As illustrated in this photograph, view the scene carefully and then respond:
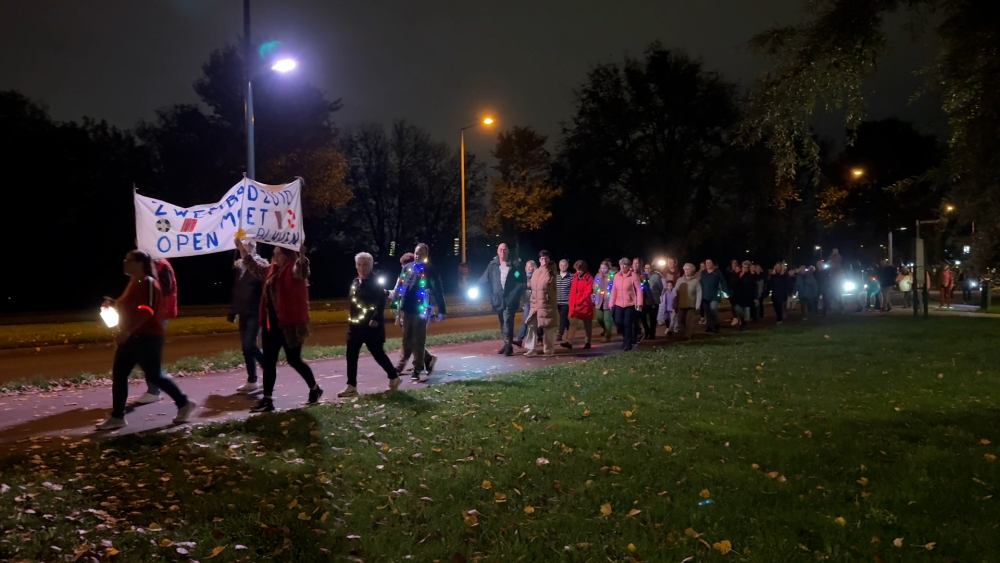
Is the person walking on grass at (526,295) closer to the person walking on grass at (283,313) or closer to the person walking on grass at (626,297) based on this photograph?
the person walking on grass at (626,297)

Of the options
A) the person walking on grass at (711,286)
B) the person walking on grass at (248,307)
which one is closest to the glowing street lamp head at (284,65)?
the person walking on grass at (248,307)

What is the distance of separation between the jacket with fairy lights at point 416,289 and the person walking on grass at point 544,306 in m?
3.00

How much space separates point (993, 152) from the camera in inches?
312

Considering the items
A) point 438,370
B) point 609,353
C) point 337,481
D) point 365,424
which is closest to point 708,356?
point 609,353

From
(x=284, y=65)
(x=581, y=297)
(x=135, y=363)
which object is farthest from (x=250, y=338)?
(x=581, y=297)

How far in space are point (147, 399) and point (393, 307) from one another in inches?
125

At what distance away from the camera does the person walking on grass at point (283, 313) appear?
8242 millimetres

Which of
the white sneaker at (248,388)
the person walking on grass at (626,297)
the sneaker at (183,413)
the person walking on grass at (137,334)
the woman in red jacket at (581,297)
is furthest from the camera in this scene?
the woman in red jacket at (581,297)

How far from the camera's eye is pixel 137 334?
7.39m

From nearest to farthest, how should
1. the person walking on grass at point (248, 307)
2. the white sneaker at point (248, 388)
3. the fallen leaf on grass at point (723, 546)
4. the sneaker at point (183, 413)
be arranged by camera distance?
the fallen leaf on grass at point (723, 546) → the sneaker at point (183, 413) → the person walking on grass at point (248, 307) → the white sneaker at point (248, 388)

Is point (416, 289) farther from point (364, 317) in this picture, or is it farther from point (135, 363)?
point (135, 363)

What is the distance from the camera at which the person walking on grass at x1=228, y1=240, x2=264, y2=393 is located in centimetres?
927

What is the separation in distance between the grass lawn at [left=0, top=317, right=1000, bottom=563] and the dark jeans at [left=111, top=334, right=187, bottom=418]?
0.72m

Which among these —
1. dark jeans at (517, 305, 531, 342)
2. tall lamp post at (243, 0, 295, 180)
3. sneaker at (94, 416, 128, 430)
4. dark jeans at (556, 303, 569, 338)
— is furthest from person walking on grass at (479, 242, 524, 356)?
sneaker at (94, 416, 128, 430)
